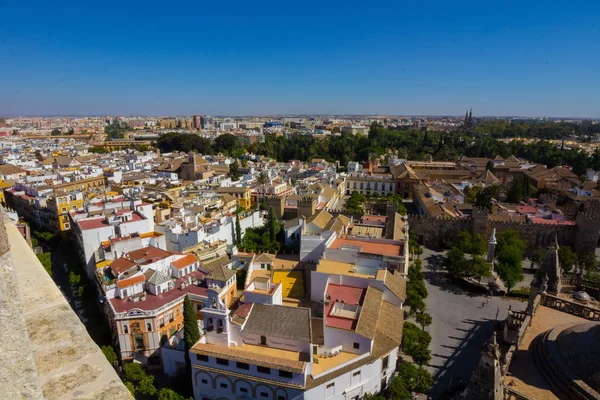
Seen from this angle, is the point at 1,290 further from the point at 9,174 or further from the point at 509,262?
the point at 9,174

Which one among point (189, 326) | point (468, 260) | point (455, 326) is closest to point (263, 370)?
point (189, 326)

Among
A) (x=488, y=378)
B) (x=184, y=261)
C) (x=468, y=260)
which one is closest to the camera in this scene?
(x=488, y=378)

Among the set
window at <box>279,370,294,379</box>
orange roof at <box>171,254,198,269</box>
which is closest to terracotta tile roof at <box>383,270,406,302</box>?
window at <box>279,370,294,379</box>

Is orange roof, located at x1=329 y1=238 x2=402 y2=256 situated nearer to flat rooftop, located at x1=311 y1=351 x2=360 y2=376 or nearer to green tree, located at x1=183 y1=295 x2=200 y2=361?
flat rooftop, located at x1=311 y1=351 x2=360 y2=376

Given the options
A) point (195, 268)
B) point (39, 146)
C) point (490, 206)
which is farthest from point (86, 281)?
point (39, 146)

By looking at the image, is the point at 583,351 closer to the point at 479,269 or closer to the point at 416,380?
the point at 416,380

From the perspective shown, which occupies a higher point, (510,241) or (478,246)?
(510,241)

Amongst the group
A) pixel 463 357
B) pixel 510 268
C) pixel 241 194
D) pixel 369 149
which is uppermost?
pixel 369 149
